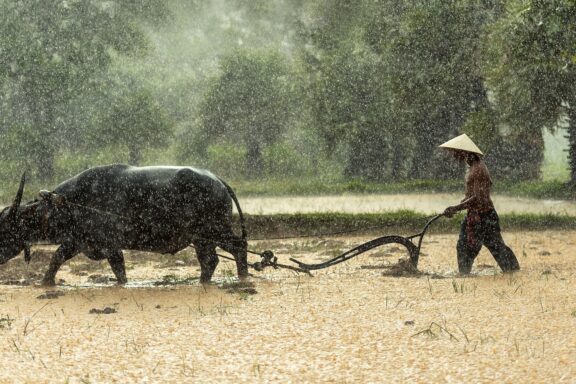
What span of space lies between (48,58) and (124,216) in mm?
35184

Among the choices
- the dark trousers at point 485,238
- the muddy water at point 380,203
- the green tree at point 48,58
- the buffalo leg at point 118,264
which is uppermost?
the green tree at point 48,58

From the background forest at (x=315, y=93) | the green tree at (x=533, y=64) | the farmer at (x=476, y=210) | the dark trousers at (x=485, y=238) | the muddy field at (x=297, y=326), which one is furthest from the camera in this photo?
the background forest at (x=315, y=93)

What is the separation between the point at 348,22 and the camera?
156 ft

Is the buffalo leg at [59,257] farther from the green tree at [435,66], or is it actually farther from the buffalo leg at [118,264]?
the green tree at [435,66]

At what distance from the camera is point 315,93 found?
1689 inches

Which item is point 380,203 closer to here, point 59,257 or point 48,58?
point 59,257

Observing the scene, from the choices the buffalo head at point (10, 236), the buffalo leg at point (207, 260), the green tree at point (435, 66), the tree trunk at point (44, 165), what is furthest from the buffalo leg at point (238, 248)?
the tree trunk at point (44, 165)

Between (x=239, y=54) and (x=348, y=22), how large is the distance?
891 cm

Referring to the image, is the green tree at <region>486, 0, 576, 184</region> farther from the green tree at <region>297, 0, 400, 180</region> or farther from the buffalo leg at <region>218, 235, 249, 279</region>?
the buffalo leg at <region>218, 235, 249, 279</region>

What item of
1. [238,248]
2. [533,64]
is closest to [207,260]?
[238,248]

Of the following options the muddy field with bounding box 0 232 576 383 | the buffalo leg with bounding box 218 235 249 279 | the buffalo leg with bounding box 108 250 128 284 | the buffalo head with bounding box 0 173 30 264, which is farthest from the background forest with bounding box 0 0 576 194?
the buffalo head with bounding box 0 173 30 264

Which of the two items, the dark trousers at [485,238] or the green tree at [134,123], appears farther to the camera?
the green tree at [134,123]

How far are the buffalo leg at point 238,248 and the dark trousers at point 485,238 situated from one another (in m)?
3.55

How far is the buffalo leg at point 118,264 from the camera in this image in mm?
12366
